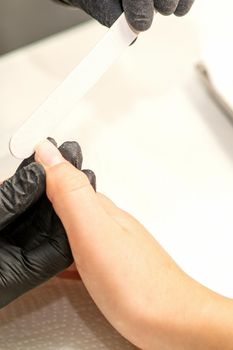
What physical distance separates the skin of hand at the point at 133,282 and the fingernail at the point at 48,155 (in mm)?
13

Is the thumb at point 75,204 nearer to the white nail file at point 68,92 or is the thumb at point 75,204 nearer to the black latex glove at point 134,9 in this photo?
the white nail file at point 68,92

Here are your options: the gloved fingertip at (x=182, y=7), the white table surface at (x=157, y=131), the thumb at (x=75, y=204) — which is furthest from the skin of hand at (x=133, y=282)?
the gloved fingertip at (x=182, y=7)

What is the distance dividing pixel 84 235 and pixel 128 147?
279mm

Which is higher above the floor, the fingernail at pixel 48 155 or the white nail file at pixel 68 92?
the white nail file at pixel 68 92

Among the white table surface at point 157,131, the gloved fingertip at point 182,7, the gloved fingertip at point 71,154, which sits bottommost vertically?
the gloved fingertip at point 71,154

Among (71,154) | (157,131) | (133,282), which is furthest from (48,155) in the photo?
(157,131)

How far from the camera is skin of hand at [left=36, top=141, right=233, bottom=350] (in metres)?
0.48

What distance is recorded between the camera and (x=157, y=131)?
29.8 inches

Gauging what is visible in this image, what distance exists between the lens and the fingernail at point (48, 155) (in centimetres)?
52

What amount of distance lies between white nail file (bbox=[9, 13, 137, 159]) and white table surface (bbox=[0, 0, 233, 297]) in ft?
0.51

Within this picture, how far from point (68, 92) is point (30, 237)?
149 millimetres

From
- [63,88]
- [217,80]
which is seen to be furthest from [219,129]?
[63,88]

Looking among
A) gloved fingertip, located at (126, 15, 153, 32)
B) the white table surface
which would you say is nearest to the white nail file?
gloved fingertip, located at (126, 15, 153, 32)

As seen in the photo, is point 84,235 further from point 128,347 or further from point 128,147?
point 128,147
